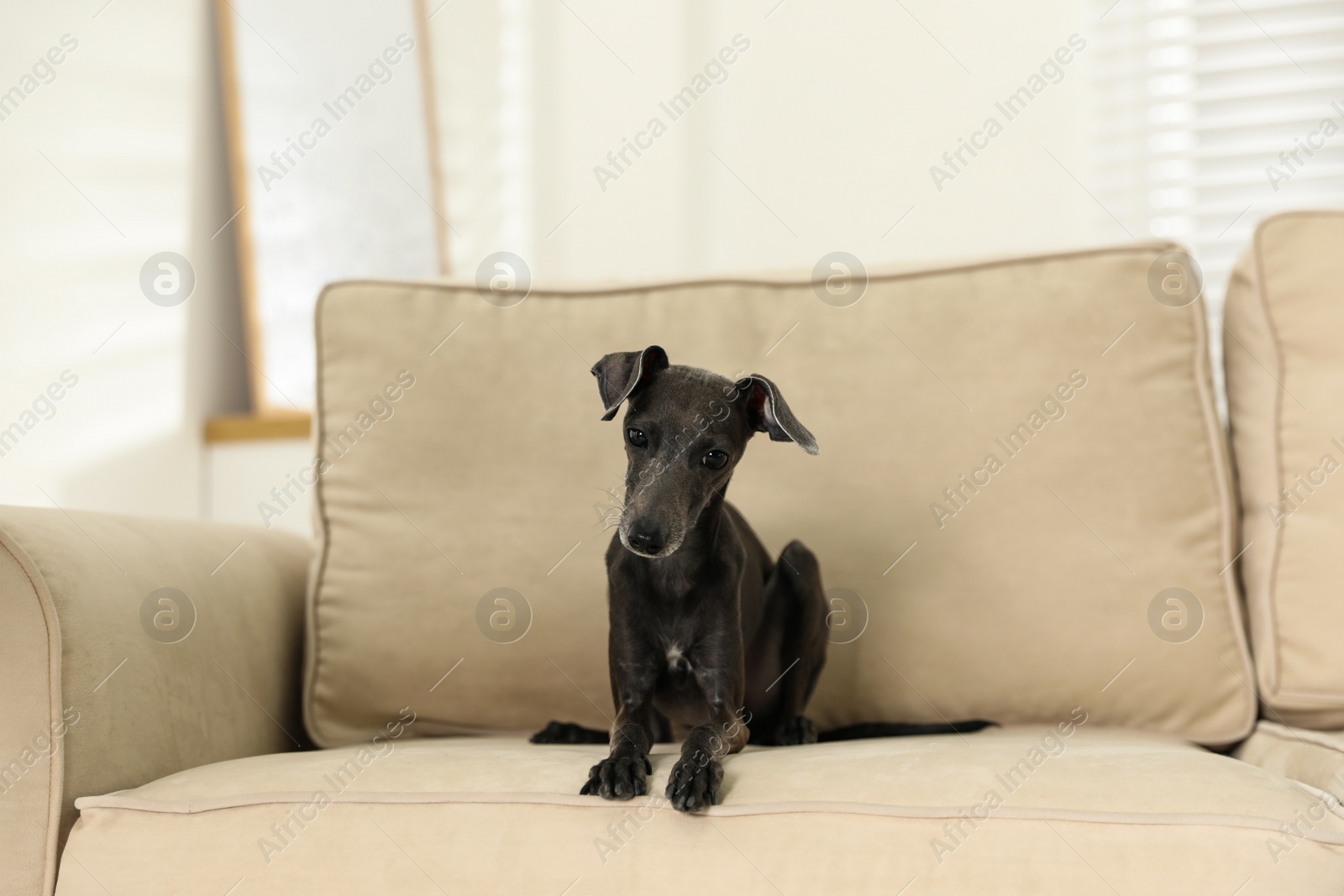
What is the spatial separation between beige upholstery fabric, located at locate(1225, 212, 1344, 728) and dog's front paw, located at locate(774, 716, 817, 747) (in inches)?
26.7

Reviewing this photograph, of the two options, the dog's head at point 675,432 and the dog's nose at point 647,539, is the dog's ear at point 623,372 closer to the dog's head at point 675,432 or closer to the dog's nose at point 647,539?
the dog's head at point 675,432

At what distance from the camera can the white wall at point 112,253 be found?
78.9 inches

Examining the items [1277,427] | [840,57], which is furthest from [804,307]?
[840,57]

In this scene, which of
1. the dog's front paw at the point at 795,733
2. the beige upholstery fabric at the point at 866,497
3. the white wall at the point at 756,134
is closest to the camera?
the dog's front paw at the point at 795,733

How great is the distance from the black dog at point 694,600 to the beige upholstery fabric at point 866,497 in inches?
6.6

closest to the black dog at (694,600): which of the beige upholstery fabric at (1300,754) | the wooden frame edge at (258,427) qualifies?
the beige upholstery fabric at (1300,754)

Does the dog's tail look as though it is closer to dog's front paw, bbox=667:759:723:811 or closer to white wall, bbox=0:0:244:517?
dog's front paw, bbox=667:759:723:811

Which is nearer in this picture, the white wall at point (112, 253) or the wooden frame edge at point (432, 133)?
the white wall at point (112, 253)

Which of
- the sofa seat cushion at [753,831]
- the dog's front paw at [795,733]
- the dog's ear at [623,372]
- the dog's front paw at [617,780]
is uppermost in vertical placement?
the dog's ear at [623,372]

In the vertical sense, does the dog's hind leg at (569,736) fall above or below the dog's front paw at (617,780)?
below

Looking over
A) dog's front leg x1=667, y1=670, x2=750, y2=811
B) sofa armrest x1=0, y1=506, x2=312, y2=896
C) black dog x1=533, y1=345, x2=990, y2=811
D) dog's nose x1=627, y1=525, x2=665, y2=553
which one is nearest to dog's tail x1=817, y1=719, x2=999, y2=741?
black dog x1=533, y1=345, x2=990, y2=811

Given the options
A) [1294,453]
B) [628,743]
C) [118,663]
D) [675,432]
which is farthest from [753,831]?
[1294,453]

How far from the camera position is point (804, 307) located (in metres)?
1.66

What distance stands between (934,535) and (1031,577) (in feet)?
0.51
